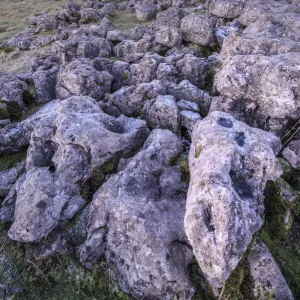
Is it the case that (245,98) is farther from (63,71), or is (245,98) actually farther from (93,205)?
(63,71)

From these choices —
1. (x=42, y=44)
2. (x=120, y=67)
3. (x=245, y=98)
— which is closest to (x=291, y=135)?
(x=245, y=98)

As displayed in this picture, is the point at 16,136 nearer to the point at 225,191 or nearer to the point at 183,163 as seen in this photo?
the point at 183,163

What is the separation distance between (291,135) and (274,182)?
7.78 feet

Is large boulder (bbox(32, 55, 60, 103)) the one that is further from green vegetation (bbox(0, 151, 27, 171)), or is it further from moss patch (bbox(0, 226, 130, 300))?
moss patch (bbox(0, 226, 130, 300))

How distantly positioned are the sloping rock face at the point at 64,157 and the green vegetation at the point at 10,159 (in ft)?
5.39

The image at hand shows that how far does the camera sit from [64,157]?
9.30 m

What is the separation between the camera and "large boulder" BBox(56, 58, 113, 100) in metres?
12.7

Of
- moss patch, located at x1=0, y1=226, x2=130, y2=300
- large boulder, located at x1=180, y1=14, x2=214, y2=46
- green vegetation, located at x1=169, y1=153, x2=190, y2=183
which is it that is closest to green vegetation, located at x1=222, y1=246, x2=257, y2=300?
moss patch, located at x1=0, y1=226, x2=130, y2=300

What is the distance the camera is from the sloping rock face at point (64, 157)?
830 centimetres

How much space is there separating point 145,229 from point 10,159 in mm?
7235

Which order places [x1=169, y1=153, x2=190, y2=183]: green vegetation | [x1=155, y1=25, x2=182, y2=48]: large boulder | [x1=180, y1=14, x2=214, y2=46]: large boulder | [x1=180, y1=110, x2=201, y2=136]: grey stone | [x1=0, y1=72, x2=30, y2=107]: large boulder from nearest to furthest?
1. [x1=169, y1=153, x2=190, y2=183]: green vegetation
2. [x1=180, y1=110, x2=201, y2=136]: grey stone
3. [x1=0, y1=72, x2=30, y2=107]: large boulder
4. [x1=180, y1=14, x2=214, y2=46]: large boulder
5. [x1=155, y1=25, x2=182, y2=48]: large boulder

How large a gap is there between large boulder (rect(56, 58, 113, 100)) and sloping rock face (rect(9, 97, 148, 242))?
2.06 meters

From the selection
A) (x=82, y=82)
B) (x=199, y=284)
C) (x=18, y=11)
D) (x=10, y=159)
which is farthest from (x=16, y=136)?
(x=18, y=11)

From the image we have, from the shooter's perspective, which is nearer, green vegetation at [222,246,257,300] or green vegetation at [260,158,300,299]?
green vegetation at [222,246,257,300]
